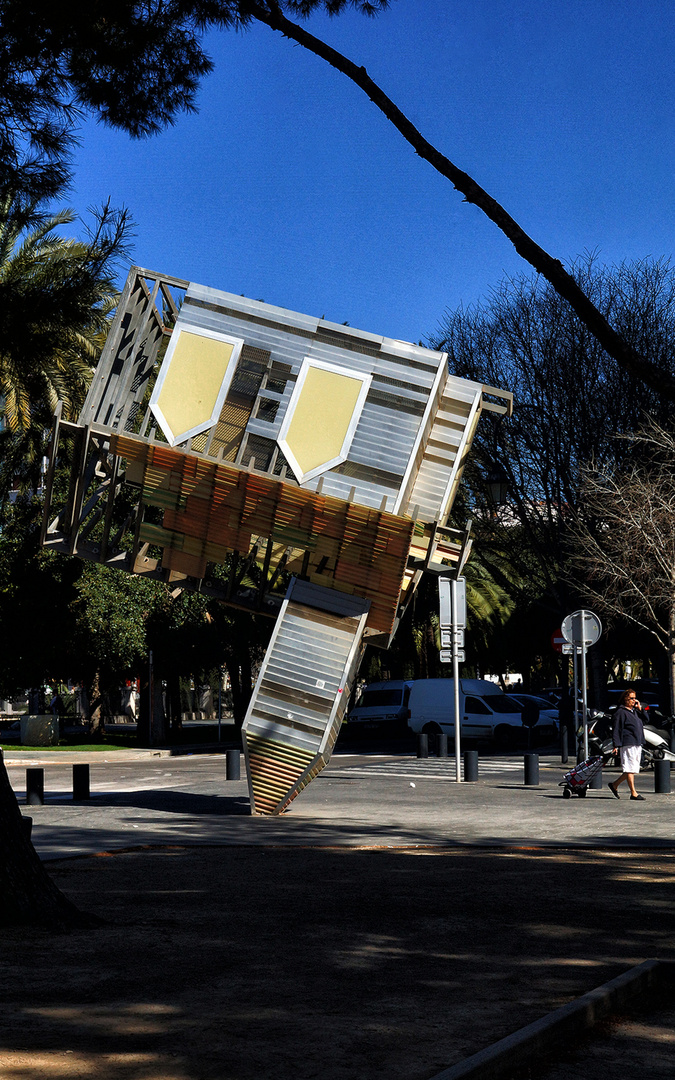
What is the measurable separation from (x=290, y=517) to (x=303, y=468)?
71cm

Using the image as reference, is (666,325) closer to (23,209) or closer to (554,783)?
(554,783)

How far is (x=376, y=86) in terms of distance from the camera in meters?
7.48

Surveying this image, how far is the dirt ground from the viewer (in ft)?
16.2

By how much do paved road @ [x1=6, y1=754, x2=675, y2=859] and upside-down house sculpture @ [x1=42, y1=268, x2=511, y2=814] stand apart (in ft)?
4.58

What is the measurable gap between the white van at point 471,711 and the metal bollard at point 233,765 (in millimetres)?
14095

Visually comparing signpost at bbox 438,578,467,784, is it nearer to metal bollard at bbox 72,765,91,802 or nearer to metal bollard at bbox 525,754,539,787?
metal bollard at bbox 525,754,539,787

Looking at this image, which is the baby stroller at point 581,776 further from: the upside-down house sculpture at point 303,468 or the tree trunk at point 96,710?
the tree trunk at point 96,710

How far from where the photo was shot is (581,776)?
18109mm

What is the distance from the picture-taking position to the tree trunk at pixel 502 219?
6.66 metres

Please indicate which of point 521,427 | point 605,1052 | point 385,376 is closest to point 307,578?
point 385,376

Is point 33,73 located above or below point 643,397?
below

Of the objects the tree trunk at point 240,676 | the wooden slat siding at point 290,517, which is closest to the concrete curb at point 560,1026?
the wooden slat siding at point 290,517

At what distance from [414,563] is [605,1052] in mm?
11665

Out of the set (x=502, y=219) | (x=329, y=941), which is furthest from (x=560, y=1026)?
(x=502, y=219)
